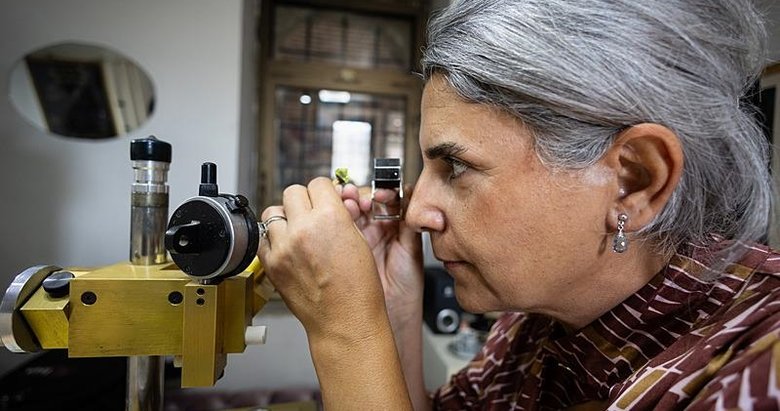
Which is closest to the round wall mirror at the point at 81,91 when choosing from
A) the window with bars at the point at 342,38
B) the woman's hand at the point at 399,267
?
the window with bars at the point at 342,38

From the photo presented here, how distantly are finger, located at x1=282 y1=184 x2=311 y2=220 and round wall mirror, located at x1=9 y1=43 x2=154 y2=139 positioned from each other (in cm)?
147

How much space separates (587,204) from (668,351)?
18 cm

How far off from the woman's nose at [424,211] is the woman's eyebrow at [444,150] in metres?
0.06

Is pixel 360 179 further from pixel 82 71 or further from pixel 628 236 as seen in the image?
pixel 628 236

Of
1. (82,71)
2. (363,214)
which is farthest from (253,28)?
(363,214)

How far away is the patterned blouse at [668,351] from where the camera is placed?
1.31ft

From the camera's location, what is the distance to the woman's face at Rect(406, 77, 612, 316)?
55 centimetres

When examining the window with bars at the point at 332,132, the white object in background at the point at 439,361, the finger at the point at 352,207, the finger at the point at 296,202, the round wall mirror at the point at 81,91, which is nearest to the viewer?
the finger at the point at 296,202

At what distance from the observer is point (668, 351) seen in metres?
0.52

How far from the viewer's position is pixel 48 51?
72.4 inches

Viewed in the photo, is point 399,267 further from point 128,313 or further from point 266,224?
point 128,313

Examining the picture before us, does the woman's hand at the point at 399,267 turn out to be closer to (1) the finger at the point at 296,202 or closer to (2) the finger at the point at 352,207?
(2) the finger at the point at 352,207

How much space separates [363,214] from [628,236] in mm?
430

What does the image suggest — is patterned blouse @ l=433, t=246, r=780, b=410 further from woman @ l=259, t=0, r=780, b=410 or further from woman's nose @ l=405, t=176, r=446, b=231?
woman's nose @ l=405, t=176, r=446, b=231
